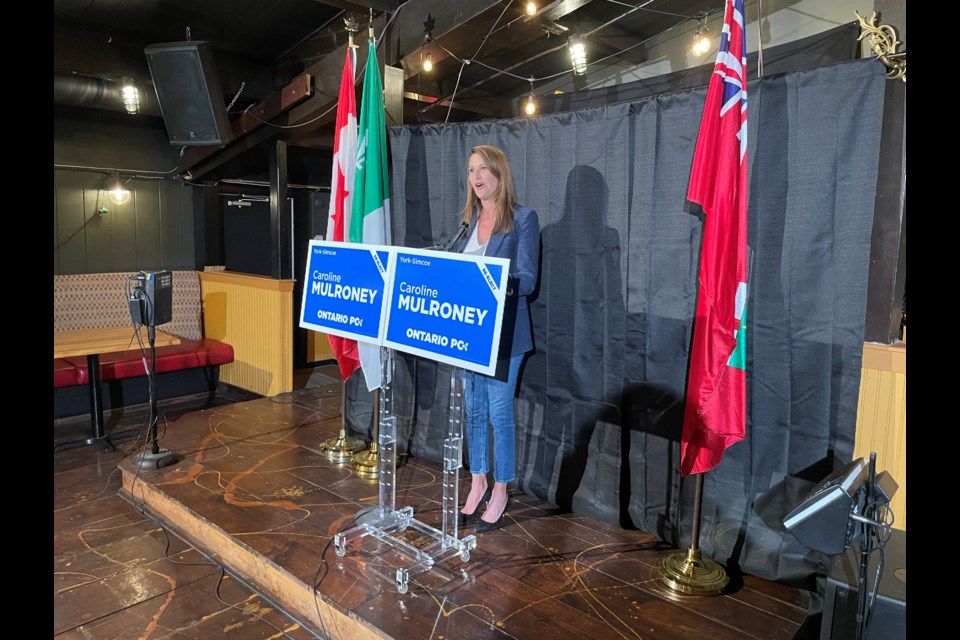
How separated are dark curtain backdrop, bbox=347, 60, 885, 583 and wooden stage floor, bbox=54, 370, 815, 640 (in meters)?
0.23

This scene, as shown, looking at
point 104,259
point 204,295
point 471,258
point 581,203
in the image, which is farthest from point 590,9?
point 104,259

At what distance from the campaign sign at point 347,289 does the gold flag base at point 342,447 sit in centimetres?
104

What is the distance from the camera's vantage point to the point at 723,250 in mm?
Result: 2156

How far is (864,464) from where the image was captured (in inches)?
64.4

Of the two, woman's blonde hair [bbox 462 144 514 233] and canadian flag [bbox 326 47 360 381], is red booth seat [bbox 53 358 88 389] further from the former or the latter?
woman's blonde hair [bbox 462 144 514 233]

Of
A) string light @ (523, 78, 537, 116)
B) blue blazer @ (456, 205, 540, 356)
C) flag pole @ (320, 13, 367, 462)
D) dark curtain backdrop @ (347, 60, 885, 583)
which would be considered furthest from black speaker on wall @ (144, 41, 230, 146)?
blue blazer @ (456, 205, 540, 356)

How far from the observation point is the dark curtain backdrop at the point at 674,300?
85.0 inches

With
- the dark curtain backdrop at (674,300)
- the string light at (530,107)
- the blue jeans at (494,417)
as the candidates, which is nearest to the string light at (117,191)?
the string light at (530,107)

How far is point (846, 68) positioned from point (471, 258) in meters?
1.39

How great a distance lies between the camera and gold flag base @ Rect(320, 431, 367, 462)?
355 centimetres

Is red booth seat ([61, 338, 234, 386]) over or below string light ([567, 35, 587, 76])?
below

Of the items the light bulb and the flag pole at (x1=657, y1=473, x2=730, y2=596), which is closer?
the flag pole at (x1=657, y1=473, x2=730, y2=596)

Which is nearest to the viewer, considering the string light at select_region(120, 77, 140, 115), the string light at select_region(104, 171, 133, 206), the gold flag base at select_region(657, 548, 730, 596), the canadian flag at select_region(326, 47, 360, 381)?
the gold flag base at select_region(657, 548, 730, 596)

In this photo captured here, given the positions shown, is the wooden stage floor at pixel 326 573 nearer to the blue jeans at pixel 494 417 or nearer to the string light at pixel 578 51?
the blue jeans at pixel 494 417
